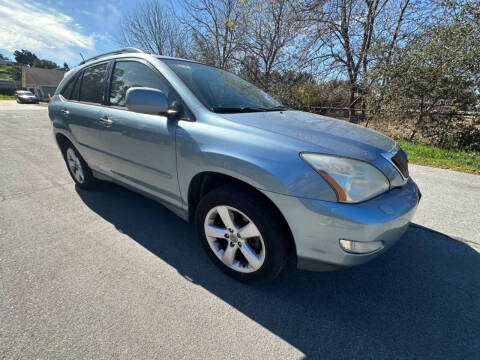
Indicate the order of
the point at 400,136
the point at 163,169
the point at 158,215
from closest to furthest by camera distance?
1. the point at 163,169
2. the point at 158,215
3. the point at 400,136

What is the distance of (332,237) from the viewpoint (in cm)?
141

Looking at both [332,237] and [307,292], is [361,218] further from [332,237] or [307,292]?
[307,292]

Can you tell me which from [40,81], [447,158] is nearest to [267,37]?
[447,158]

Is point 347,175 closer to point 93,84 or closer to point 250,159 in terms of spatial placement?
point 250,159

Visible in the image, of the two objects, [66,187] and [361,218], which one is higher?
[361,218]

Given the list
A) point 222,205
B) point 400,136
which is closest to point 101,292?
point 222,205

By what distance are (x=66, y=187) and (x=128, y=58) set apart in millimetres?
2303

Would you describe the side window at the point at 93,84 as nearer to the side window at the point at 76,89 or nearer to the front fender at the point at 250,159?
the side window at the point at 76,89

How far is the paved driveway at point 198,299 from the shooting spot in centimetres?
142

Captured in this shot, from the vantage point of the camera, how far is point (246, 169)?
5.14 feet

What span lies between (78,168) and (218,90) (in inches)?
96.6

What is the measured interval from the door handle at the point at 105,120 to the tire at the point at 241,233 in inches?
52.9

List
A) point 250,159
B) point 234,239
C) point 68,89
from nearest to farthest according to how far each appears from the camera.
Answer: point 250,159
point 234,239
point 68,89

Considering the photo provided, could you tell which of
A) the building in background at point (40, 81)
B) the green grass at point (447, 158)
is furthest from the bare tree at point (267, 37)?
the building in background at point (40, 81)
